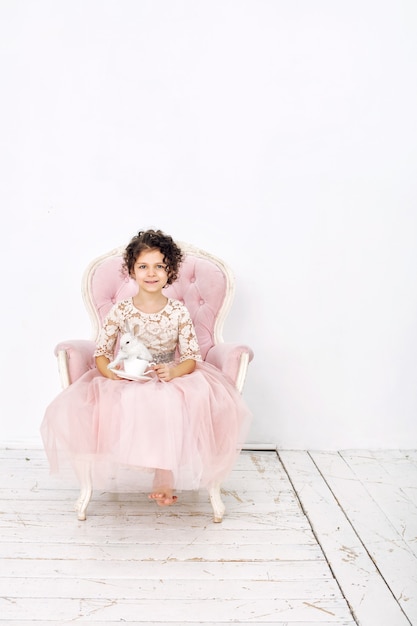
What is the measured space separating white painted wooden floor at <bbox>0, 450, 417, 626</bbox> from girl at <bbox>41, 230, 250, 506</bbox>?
0.21 meters

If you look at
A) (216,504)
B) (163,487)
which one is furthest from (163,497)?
(216,504)

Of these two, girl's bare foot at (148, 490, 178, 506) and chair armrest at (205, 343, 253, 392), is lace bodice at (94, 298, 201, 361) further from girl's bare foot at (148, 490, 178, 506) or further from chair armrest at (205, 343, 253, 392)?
girl's bare foot at (148, 490, 178, 506)

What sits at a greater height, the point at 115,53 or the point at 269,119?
the point at 115,53

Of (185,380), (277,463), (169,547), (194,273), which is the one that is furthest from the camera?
(277,463)

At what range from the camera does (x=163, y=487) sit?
2.16 m

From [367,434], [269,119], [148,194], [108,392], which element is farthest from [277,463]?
[269,119]

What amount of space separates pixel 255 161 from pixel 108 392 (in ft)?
4.42

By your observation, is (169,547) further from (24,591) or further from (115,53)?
(115,53)

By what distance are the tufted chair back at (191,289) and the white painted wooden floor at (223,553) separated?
64cm

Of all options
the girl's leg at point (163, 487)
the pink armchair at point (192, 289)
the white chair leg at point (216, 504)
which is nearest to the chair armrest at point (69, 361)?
the pink armchair at point (192, 289)

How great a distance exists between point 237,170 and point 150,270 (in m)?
0.81

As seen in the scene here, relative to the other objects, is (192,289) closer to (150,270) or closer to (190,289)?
(190,289)

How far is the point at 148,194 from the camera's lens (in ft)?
9.61

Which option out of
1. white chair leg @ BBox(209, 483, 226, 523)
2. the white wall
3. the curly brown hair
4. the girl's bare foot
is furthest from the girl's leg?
the white wall
